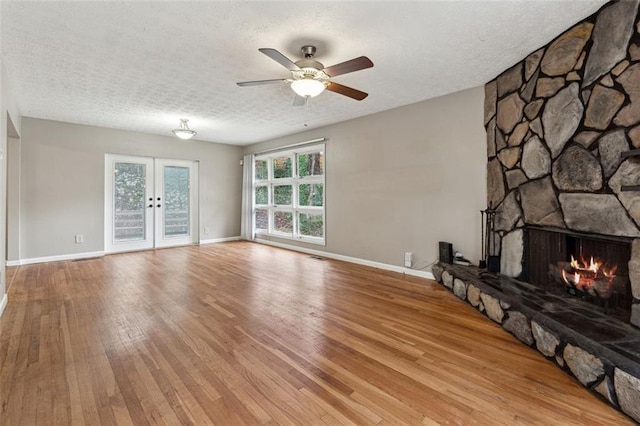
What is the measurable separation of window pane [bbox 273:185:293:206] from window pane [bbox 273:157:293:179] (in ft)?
0.84

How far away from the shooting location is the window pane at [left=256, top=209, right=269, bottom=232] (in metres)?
7.26

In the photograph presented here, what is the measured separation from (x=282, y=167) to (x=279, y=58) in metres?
4.55

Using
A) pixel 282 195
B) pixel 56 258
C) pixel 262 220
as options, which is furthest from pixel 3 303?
pixel 262 220

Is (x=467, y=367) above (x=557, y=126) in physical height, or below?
below

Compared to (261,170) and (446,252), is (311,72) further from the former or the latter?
(261,170)

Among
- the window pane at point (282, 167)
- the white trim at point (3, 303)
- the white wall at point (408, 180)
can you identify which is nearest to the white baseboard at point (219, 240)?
the window pane at point (282, 167)

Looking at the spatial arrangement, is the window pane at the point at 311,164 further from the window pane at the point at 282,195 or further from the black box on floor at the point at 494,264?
the black box on floor at the point at 494,264

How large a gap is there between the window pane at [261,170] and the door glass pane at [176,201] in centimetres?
163

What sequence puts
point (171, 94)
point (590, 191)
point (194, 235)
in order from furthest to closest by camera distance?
point (194, 235) → point (171, 94) → point (590, 191)

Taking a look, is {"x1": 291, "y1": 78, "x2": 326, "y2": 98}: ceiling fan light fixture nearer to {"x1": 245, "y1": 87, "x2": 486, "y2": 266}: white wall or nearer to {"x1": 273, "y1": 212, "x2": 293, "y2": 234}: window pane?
{"x1": 245, "y1": 87, "x2": 486, "y2": 266}: white wall

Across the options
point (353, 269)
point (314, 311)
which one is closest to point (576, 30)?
point (314, 311)

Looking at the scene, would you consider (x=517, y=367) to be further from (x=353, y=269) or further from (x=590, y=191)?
(x=353, y=269)

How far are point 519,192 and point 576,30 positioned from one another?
145cm

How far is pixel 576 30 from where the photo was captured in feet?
7.85
